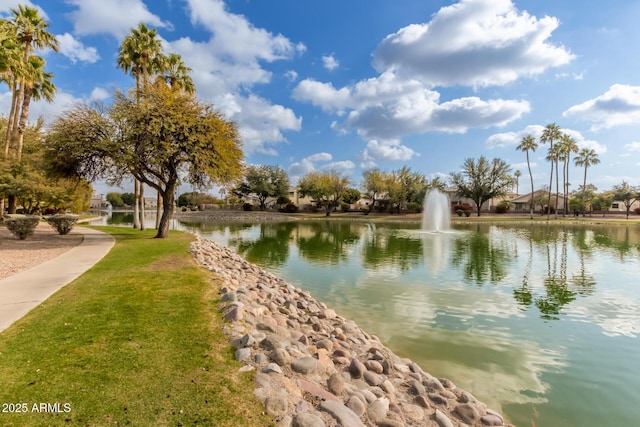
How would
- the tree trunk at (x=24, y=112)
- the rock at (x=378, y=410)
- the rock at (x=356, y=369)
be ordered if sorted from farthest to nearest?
1. the tree trunk at (x=24, y=112)
2. the rock at (x=356, y=369)
3. the rock at (x=378, y=410)

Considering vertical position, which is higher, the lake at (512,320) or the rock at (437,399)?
the rock at (437,399)

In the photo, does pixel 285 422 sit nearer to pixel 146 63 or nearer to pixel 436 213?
pixel 146 63

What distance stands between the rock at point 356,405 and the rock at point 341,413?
0.22 m

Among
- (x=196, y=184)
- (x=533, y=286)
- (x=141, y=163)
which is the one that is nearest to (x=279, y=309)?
(x=533, y=286)

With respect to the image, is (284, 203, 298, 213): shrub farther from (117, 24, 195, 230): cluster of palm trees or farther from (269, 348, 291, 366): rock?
(269, 348, 291, 366): rock

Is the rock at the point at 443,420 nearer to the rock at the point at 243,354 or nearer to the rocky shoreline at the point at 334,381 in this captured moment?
the rocky shoreline at the point at 334,381

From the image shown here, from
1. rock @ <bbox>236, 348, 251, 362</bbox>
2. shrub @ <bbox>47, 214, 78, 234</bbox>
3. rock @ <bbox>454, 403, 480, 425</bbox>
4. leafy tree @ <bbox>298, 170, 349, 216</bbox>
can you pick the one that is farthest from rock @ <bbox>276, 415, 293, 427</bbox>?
leafy tree @ <bbox>298, 170, 349, 216</bbox>

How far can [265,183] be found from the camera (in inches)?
2980

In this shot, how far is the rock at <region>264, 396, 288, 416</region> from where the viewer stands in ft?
11.6

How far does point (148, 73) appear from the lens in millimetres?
25312

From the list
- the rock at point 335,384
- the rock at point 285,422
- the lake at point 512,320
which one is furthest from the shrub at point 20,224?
the rock at point 285,422

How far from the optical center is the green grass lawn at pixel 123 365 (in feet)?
10.9

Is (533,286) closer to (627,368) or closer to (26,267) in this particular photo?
(627,368)

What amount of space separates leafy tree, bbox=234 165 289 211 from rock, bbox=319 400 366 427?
73.0m
